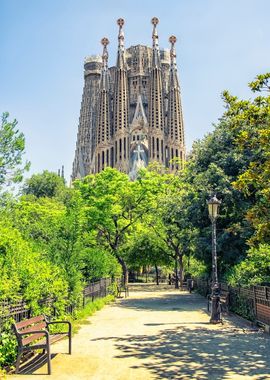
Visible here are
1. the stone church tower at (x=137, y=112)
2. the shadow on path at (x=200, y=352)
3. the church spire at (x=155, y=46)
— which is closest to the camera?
the shadow on path at (x=200, y=352)

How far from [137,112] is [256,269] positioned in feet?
292

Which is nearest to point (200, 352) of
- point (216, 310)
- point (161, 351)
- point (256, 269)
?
point (161, 351)

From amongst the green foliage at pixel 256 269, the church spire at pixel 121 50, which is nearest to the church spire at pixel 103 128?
the church spire at pixel 121 50

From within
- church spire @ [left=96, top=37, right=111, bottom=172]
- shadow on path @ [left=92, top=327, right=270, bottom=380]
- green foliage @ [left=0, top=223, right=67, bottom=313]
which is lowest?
shadow on path @ [left=92, top=327, right=270, bottom=380]

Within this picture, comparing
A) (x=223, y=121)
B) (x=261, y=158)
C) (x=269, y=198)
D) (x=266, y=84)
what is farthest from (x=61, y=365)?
(x=223, y=121)

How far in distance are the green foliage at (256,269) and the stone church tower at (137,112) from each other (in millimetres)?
76473

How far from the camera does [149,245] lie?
40.3 metres

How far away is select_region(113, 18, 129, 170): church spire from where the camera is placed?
98.9 metres

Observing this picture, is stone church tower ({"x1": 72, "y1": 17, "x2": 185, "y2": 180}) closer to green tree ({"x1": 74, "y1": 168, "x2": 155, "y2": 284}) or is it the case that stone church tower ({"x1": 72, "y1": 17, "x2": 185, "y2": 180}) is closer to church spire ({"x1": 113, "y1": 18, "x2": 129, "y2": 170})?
church spire ({"x1": 113, "y1": 18, "x2": 129, "y2": 170})

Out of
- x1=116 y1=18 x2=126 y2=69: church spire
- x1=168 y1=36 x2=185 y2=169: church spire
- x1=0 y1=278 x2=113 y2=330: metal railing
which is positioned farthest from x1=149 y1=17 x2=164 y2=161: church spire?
x1=0 y1=278 x2=113 y2=330: metal railing

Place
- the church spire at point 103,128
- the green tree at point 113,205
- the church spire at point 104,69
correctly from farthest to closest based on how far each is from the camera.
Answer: the church spire at point 104,69
the church spire at point 103,128
the green tree at point 113,205

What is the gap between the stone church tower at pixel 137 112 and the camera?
99.9 m

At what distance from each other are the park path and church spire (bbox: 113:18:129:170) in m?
84.0

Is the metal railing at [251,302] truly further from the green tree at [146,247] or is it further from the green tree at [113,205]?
the green tree at [146,247]
